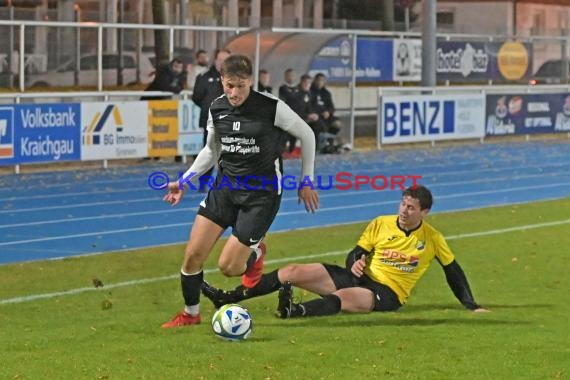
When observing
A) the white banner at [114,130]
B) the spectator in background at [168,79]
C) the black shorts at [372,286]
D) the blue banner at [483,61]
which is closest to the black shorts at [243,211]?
the black shorts at [372,286]

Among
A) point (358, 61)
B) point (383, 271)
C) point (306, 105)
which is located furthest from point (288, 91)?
point (383, 271)

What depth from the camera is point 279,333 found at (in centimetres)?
935

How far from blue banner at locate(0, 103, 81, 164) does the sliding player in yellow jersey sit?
1239 cm

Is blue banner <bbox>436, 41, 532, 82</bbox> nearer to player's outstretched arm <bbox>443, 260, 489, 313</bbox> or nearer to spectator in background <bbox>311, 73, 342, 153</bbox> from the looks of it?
spectator in background <bbox>311, 73, 342, 153</bbox>

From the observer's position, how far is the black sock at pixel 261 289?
33.9 ft

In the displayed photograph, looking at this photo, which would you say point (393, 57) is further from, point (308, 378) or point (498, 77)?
point (308, 378)

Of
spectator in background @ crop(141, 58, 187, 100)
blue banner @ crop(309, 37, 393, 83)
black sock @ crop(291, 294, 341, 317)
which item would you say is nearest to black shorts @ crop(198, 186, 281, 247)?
black sock @ crop(291, 294, 341, 317)

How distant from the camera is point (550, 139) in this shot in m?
36.4

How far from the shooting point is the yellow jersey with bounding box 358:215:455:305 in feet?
34.3

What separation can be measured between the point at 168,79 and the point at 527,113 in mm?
12659

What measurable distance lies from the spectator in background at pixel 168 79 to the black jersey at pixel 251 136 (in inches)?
629

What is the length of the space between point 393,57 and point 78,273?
69.9ft

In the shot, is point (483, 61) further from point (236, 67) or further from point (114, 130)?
point (236, 67)

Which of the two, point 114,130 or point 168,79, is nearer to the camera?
point 114,130
